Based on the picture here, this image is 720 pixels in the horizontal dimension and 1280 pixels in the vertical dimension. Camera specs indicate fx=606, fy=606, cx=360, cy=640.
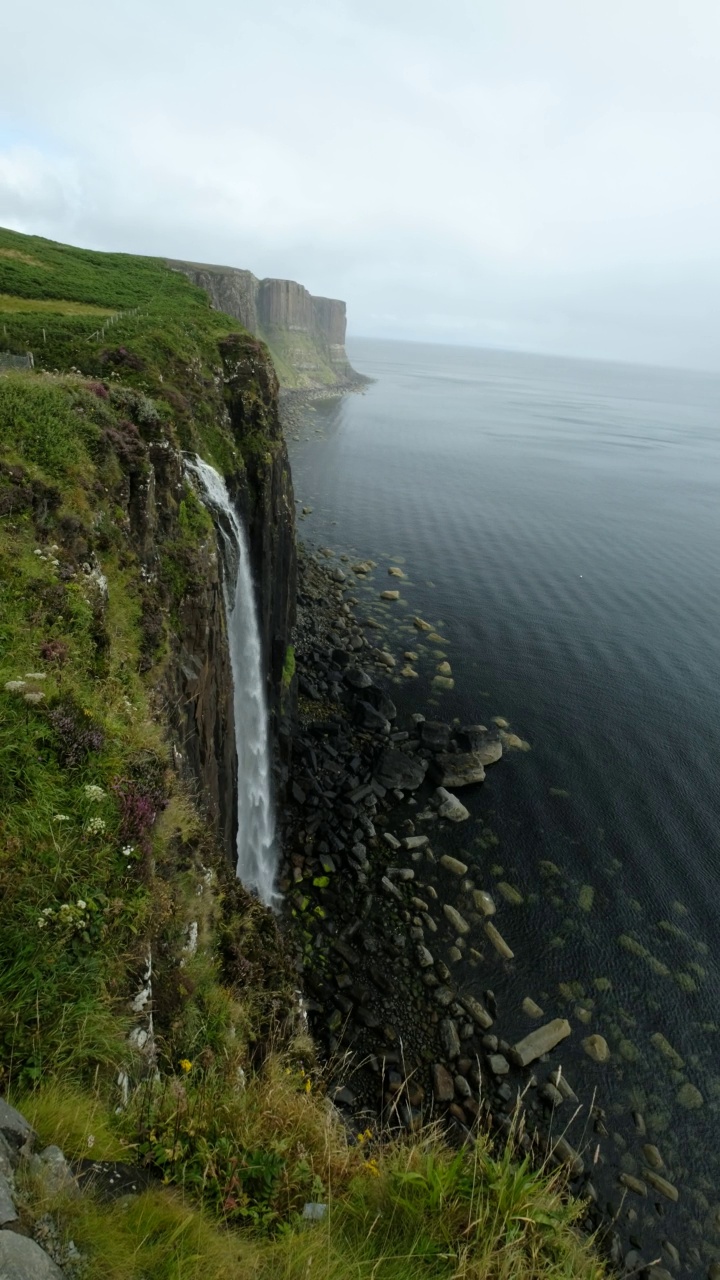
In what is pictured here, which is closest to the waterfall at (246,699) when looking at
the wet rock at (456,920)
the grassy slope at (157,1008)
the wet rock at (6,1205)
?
the wet rock at (456,920)

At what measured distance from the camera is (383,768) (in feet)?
97.8

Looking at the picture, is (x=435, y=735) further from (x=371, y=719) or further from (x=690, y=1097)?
(x=690, y=1097)

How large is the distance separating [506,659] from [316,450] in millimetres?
69397

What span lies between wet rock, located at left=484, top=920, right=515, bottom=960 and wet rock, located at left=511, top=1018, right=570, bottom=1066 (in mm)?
2529

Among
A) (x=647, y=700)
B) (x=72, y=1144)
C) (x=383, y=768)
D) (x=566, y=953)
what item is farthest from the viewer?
(x=647, y=700)

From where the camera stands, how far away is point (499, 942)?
74.7 ft

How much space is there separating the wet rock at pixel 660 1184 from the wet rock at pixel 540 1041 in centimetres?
369

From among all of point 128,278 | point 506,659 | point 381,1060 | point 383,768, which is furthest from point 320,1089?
point 128,278

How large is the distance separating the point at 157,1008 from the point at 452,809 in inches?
869

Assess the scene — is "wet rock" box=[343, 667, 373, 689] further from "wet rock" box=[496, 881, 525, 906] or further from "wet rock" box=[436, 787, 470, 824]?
"wet rock" box=[496, 881, 525, 906]

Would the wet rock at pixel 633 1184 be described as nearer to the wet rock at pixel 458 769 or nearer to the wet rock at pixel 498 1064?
the wet rock at pixel 498 1064

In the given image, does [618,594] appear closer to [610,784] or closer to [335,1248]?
[610,784]

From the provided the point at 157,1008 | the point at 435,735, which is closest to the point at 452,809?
the point at 435,735

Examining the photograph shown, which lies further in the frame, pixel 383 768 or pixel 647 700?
pixel 647 700
